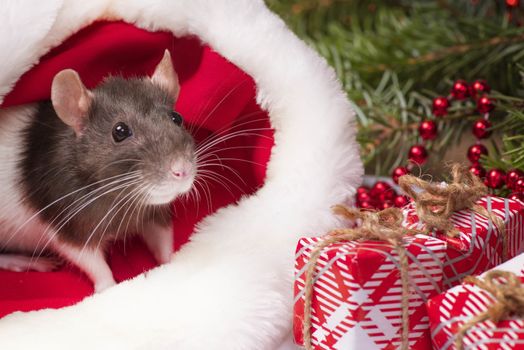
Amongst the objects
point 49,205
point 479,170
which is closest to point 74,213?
point 49,205

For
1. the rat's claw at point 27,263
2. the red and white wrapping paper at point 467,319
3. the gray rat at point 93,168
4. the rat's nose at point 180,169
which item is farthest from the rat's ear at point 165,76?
the red and white wrapping paper at point 467,319

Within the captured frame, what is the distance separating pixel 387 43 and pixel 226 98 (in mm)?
478

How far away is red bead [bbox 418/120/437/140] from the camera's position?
106 centimetres

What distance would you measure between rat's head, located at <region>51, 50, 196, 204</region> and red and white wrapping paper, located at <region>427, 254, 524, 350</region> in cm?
31

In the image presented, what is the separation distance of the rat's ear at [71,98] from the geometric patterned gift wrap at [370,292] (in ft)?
1.03

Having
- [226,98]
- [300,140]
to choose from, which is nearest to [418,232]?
[300,140]

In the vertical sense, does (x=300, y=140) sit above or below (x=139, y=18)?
below

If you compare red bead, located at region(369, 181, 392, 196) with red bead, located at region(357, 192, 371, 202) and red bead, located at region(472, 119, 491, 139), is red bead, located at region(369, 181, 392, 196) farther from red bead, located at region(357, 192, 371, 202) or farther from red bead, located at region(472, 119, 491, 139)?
red bead, located at region(472, 119, 491, 139)

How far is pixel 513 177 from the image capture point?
0.87 meters

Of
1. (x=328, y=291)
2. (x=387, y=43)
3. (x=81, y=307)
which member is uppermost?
(x=387, y=43)

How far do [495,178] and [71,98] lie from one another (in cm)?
56

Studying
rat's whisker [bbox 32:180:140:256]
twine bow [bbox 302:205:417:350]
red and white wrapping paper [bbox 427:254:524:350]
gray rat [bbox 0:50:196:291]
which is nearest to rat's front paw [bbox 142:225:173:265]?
gray rat [bbox 0:50:196:291]

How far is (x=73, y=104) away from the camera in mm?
756

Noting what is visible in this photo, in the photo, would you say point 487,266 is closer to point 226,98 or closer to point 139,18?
point 226,98
